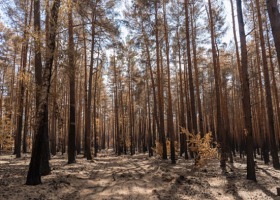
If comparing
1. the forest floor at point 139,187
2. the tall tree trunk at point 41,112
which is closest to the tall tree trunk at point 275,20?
the forest floor at point 139,187

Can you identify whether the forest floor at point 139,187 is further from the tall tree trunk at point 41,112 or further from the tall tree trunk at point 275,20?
the tall tree trunk at point 275,20

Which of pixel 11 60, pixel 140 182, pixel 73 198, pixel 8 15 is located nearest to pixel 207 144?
pixel 140 182

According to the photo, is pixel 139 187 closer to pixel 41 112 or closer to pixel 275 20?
pixel 41 112

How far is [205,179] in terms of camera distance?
9.05 m

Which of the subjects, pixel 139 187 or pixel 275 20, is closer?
pixel 275 20

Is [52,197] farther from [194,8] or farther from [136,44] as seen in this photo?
[194,8]

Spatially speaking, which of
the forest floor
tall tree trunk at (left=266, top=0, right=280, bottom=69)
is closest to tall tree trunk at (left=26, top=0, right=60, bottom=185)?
the forest floor

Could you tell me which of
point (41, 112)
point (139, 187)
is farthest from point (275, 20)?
point (41, 112)

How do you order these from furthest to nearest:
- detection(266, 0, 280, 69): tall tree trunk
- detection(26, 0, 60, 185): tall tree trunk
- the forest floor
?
detection(26, 0, 60, 185): tall tree trunk → detection(266, 0, 280, 69): tall tree trunk → the forest floor

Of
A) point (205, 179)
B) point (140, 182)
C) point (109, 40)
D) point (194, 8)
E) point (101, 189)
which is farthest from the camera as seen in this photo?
point (194, 8)

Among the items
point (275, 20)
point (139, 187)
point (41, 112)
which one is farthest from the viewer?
point (139, 187)

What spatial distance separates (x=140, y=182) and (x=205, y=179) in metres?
2.62

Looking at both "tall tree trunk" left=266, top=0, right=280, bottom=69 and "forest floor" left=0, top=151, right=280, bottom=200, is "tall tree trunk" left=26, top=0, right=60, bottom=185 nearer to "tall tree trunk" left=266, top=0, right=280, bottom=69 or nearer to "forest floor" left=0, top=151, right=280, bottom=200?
"forest floor" left=0, top=151, right=280, bottom=200

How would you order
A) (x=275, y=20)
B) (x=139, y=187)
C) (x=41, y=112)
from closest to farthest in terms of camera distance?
(x=275, y=20) → (x=41, y=112) → (x=139, y=187)
